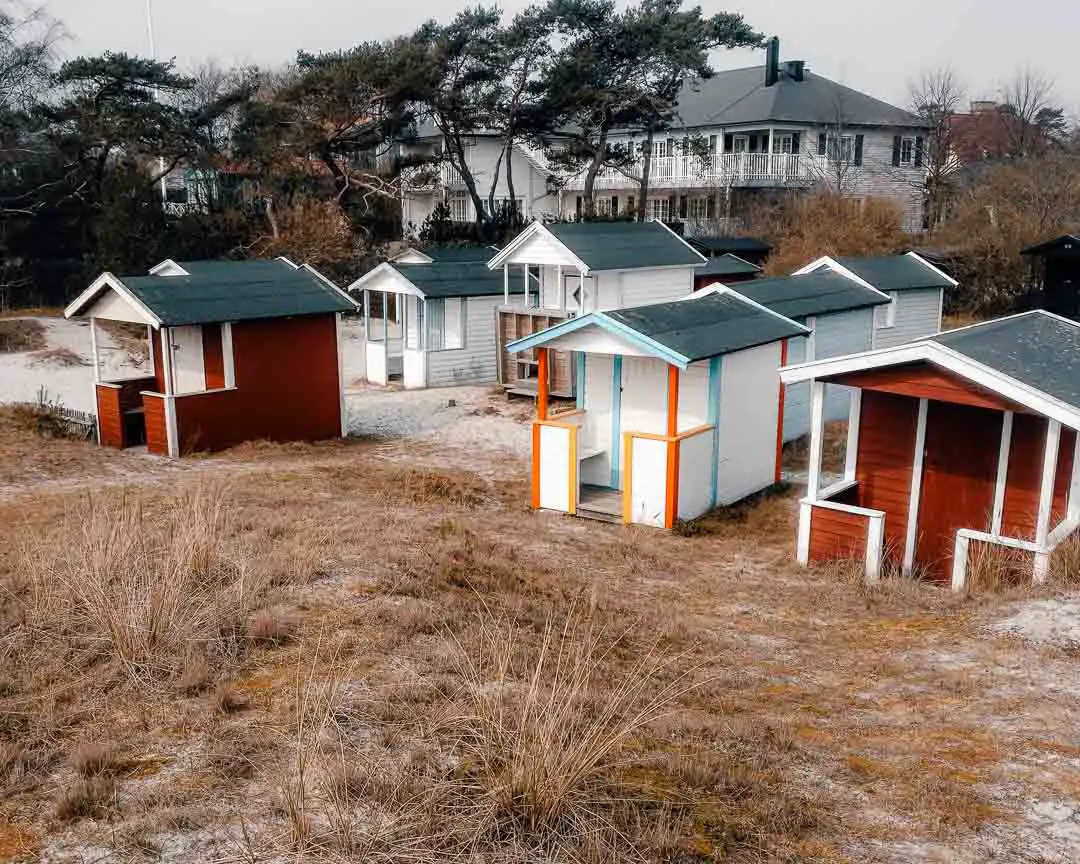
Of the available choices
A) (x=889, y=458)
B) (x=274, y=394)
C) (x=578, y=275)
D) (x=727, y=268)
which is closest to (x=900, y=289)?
(x=578, y=275)

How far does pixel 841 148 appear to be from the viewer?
4497 centimetres

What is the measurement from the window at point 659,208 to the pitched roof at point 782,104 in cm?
359

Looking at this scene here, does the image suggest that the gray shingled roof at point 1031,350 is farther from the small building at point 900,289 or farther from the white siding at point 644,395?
the small building at point 900,289

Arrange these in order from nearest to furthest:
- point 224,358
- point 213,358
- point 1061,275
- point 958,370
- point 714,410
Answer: point 958,370
point 714,410
point 224,358
point 213,358
point 1061,275

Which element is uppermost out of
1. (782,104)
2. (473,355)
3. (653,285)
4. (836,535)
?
(782,104)

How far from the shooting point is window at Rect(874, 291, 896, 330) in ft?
67.3

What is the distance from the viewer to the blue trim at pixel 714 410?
1362 centimetres

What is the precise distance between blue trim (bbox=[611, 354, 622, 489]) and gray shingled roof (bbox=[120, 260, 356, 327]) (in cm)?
610

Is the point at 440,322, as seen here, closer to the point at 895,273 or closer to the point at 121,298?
the point at 121,298

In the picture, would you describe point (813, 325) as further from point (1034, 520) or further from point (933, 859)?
point (933, 859)

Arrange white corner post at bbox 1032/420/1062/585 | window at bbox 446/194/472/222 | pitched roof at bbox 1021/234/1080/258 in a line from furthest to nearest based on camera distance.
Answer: window at bbox 446/194/472/222, pitched roof at bbox 1021/234/1080/258, white corner post at bbox 1032/420/1062/585

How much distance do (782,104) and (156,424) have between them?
35.3 metres

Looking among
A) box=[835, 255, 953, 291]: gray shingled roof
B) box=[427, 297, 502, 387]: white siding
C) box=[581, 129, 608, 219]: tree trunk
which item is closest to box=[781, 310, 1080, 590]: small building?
box=[835, 255, 953, 291]: gray shingled roof

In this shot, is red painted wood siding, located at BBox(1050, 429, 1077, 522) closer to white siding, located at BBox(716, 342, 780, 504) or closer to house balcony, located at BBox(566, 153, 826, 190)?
white siding, located at BBox(716, 342, 780, 504)
